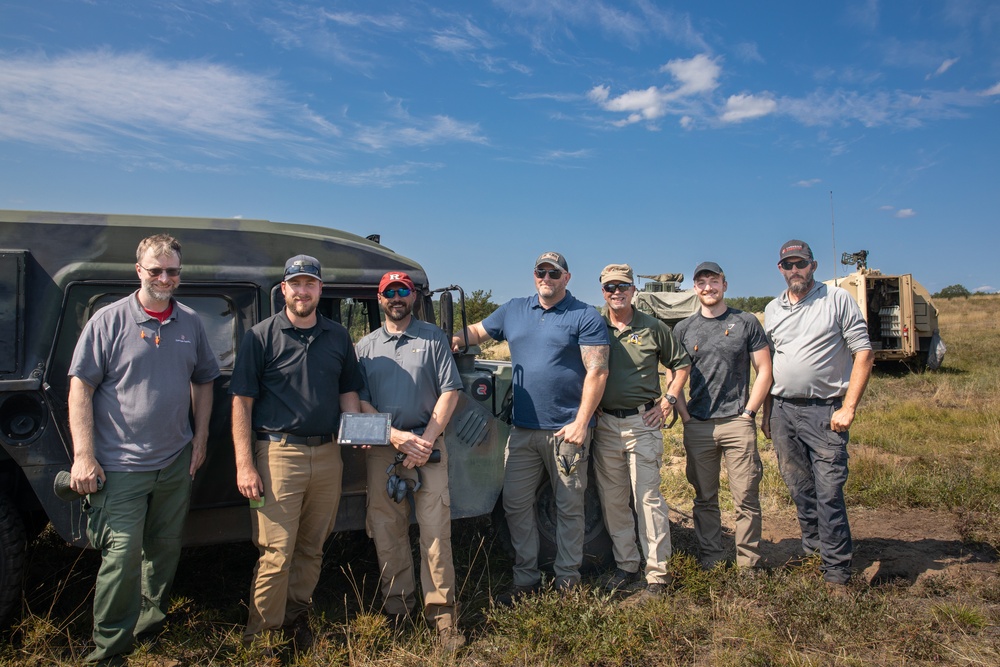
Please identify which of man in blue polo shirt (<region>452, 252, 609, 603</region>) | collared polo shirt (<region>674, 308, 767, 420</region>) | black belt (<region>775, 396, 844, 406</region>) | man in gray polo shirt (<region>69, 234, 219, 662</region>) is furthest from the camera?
collared polo shirt (<region>674, 308, 767, 420</region>)

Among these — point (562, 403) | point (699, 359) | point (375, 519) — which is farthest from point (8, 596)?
point (699, 359)

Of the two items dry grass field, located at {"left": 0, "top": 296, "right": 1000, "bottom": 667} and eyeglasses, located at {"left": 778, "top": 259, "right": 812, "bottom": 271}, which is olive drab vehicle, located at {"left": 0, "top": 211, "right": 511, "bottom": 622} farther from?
eyeglasses, located at {"left": 778, "top": 259, "right": 812, "bottom": 271}

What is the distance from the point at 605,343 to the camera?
427cm

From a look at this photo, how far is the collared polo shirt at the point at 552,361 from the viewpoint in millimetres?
4297

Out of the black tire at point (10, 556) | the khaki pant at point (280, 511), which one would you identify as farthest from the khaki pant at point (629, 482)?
the black tire at point (10, 556)

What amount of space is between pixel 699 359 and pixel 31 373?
390cm

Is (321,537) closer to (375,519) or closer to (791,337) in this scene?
(375,519)

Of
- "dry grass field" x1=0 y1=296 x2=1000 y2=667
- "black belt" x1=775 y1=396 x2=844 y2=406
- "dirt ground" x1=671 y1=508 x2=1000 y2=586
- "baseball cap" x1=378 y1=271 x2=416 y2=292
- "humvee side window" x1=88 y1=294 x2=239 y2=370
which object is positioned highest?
"baseball cap" x1=378 y1=271 x2=416 y2=292

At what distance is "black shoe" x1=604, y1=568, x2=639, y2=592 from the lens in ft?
14.5

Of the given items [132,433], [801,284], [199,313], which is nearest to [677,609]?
[801,284]

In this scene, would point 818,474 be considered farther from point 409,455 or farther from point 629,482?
point 409,455

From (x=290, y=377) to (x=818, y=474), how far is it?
3.32m

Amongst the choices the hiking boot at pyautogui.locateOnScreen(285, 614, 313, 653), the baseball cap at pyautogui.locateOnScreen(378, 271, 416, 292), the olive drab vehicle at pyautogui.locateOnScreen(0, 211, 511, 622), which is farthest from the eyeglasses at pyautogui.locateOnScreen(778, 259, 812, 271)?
the hiking boot at pyautogui.locateOnScreen(285, 614, 313, 653)

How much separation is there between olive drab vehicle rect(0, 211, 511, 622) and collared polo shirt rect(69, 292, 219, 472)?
454 mm
